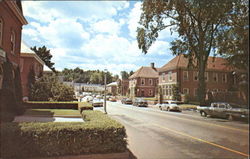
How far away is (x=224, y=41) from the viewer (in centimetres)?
252

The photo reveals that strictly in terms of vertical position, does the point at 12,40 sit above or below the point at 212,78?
above

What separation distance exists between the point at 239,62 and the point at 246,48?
0.18 m

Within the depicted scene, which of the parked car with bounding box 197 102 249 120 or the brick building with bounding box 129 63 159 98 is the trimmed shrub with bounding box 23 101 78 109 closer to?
the parked car with bounding box 197 102 249 120

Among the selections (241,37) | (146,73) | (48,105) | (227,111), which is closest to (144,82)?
(146,73)

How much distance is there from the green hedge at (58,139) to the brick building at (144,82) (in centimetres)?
1901

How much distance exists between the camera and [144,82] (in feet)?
84.9

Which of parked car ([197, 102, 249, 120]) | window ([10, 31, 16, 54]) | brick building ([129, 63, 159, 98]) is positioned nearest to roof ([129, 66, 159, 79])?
brick building ([129, 63, 159, 98])

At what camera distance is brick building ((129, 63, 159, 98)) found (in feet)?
77.9

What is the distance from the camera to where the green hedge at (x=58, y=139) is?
2482mm

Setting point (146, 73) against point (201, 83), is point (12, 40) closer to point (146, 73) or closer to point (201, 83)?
point (201, 83)

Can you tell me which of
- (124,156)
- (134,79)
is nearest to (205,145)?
(124,156)

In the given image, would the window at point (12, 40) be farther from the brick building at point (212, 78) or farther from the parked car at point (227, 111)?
the parked car at point (227, 111)

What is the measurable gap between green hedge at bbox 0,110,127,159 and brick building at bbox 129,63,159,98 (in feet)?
62.4

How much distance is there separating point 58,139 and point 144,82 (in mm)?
23484
